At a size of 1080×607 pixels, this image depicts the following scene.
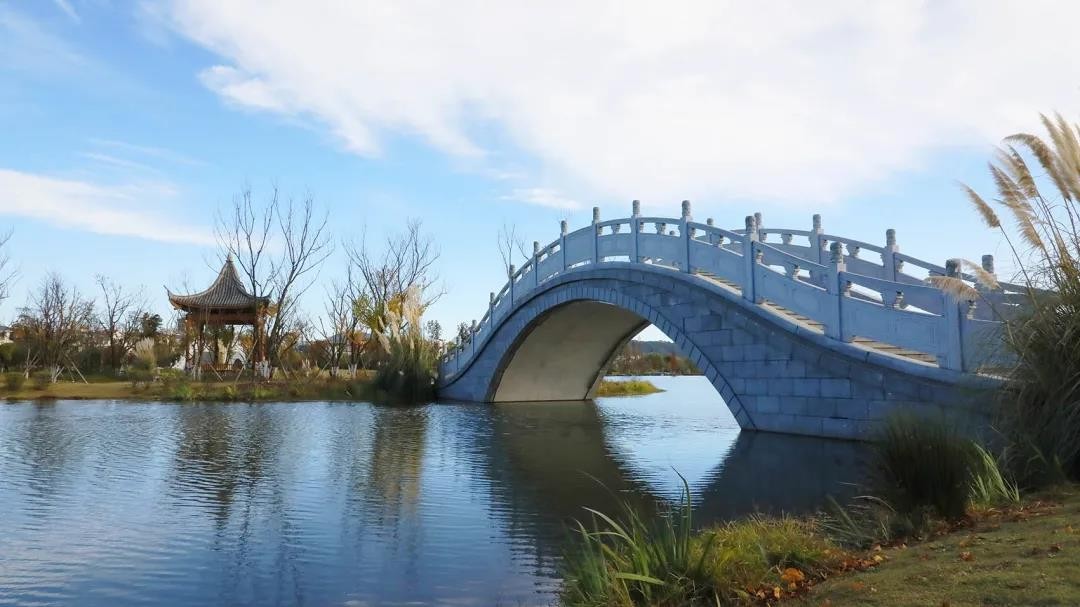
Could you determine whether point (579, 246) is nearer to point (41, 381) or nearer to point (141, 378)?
point (141, 378)

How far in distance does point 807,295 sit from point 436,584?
762 centimetres

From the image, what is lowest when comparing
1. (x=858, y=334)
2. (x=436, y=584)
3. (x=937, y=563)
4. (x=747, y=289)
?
(x=436, y=584)

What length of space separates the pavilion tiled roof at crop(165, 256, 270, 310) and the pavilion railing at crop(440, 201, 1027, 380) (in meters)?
12.9

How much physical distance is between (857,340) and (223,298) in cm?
2309

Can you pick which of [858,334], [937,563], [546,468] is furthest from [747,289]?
[937,563]

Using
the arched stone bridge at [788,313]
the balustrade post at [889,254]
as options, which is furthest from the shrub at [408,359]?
the balustrade post at [889,254]

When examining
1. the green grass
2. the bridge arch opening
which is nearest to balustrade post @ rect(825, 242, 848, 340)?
the green grass

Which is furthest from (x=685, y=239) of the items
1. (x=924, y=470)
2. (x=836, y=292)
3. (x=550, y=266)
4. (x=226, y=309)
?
(x=226, y=309)

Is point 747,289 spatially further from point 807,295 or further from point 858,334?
point 858,334

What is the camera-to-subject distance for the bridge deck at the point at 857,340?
9.27 m

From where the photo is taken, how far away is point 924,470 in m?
4.26

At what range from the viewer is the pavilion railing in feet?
26.0

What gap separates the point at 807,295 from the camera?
1028cm

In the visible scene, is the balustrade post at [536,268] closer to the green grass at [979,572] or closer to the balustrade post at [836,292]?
the balustrade post at [836,292]
